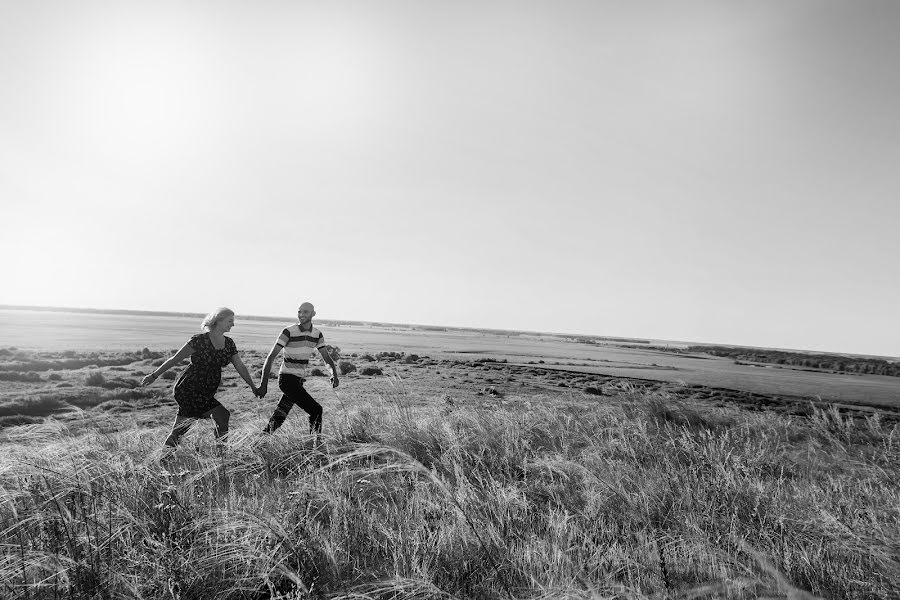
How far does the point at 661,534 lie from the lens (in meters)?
3.07

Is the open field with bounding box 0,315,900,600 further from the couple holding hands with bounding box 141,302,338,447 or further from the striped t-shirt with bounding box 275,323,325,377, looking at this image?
the striped t-shirt with bounding box 275,323,325,377

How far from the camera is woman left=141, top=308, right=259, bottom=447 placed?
16.0 feet

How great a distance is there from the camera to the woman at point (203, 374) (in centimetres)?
487

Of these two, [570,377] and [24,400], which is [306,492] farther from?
[570,377]

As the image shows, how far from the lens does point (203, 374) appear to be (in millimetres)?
5004

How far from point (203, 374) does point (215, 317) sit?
2.26 feet

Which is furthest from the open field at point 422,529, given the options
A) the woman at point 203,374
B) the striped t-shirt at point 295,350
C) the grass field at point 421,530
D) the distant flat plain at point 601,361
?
the distant flat plain at point 601,361

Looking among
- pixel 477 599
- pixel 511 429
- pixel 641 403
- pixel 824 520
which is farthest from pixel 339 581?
pixel 641 403

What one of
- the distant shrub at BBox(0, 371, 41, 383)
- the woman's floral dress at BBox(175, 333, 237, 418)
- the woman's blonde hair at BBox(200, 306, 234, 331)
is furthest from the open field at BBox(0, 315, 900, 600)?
the distant shrub at BBox(0, 371, 41, 383)

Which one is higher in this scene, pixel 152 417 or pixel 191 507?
pixel 191 507

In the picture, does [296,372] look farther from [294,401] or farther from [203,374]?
[203,374]

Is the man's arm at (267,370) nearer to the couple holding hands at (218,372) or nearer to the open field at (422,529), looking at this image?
the couple holding hands at (218,372)

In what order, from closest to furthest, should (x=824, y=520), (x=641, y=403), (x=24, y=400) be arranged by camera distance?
(x=824, y=520) < (x=641, y=403) < (x=24, y=400)

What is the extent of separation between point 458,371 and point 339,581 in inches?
902
